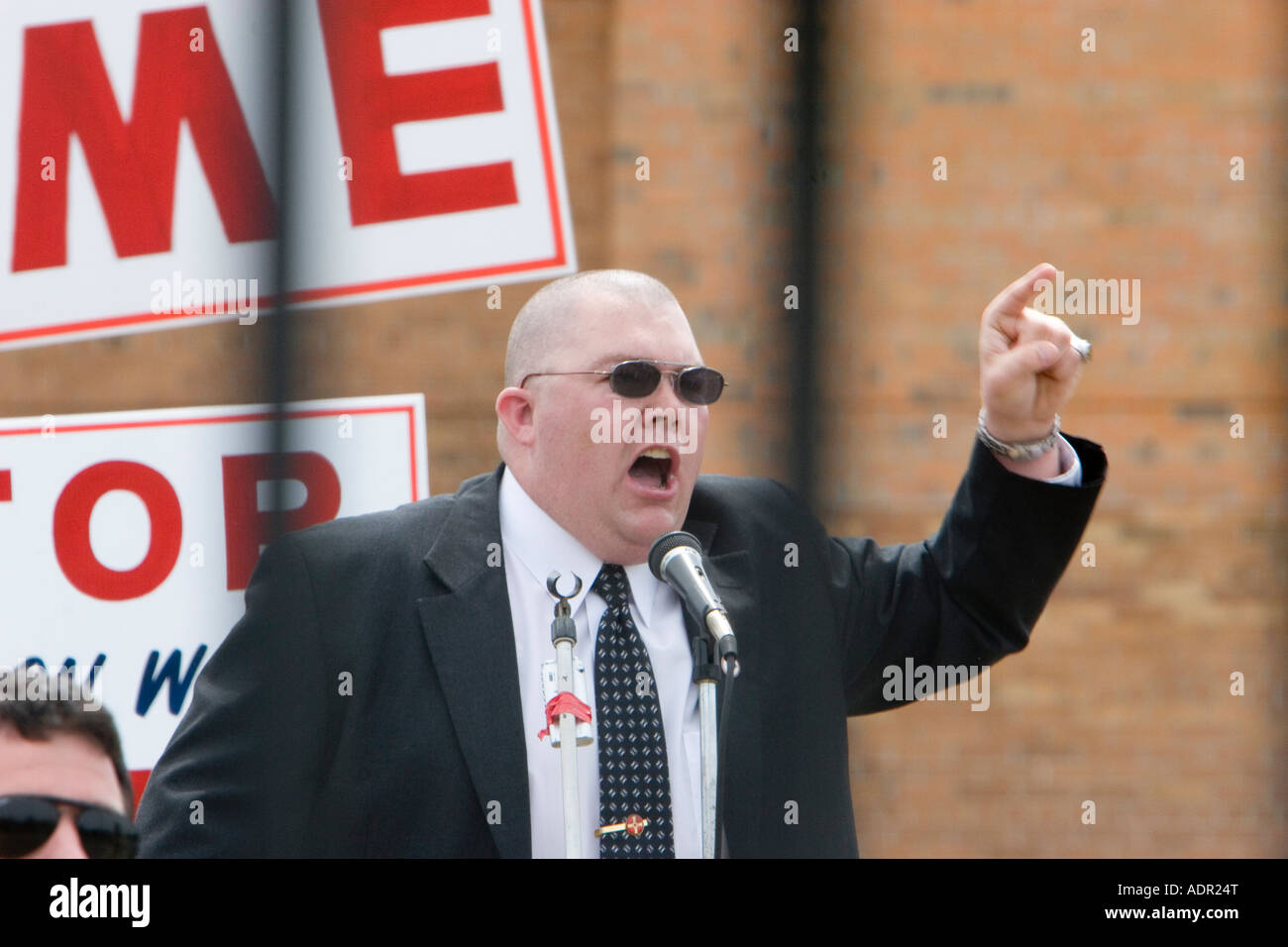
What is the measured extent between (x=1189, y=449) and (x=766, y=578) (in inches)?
40.0

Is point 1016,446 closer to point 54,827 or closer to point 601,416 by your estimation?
point 601,416

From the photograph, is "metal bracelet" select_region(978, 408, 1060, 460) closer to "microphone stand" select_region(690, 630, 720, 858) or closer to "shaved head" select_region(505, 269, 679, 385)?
"shaved head" select_region(505, 269, 679, 385)

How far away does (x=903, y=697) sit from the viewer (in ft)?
8.54

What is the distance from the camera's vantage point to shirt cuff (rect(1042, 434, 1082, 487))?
2.42 metres

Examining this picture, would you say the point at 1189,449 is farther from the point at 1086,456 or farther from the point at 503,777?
the point at 503,777

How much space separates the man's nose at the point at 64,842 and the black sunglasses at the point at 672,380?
1057 millimetres

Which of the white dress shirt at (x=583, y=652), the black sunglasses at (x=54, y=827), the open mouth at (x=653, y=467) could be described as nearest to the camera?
the black sunglasses at (x=54, y=827)

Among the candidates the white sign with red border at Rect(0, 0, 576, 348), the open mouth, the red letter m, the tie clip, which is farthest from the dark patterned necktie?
the red letter m

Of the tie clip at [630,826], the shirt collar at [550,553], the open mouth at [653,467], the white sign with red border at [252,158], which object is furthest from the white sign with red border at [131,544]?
the tie clip at [630,826]

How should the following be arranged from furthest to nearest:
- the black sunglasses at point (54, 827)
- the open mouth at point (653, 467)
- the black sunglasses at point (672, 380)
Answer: the open mouth at point (653, 467), the black sunglasses at point (672, 380), the black sunglasses at point (54, 827)

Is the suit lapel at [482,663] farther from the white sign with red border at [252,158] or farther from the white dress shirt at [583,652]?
the white sign with red border at [252,158]

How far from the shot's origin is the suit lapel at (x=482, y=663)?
2.15 metres

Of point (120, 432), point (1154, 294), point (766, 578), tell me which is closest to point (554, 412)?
point (766, 578)
